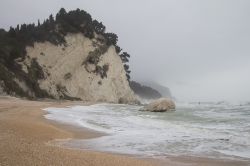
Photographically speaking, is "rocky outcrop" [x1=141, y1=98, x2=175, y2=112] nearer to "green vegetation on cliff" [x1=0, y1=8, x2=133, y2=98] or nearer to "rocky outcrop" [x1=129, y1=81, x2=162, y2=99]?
"green vegetation on cliff" [x1=0, y1=8, x2=133, y2=98]

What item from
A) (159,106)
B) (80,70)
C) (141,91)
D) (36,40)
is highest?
(36,40)

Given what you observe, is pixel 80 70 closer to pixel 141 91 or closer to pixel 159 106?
pixel 159 106

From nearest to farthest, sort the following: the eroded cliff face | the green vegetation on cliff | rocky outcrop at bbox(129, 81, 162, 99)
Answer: the green vegetation on cliff, the eroded cliff face, rocky outcrop at bbox(129, 81, 162, 99)

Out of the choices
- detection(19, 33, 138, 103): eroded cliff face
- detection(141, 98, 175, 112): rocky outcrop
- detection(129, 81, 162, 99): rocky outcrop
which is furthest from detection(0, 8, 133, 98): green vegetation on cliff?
detection(129, 81, 162, 99): rocky outcrop

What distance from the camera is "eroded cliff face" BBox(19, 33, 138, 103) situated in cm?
4834

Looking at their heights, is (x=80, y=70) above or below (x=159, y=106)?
above

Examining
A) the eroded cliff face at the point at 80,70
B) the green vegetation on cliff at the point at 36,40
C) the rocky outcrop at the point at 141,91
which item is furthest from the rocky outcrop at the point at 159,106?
the rocky outcrop at the point at 141,91


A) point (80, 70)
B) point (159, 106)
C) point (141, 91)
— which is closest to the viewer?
point (159, 106)

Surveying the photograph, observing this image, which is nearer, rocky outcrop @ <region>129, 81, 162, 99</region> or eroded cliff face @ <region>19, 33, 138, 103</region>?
eroded cliff face @ <region>19, 33, 138, 103</region>

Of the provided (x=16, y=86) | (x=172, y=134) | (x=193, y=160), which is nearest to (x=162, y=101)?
(x=16, y=86)

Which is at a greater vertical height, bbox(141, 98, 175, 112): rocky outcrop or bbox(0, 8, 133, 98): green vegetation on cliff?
bbox(0, 8, 133, 98): green vegetation on cliff

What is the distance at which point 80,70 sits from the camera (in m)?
52.7

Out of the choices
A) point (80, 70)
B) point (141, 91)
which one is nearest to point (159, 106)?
point (80, 70)

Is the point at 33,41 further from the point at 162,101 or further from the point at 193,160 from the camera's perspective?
the point at 193,160
